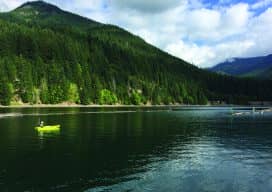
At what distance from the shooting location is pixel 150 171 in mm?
49938

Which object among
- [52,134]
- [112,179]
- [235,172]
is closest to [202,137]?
[52,134]

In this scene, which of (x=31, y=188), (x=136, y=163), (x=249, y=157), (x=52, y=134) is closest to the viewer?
(x=31, y=188)

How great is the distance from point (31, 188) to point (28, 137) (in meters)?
44.6

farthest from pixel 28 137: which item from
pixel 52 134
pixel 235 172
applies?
pixel 235 172

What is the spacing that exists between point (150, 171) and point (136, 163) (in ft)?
17.8

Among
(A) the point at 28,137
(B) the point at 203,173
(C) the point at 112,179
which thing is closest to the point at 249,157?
(B) the point at 203,173

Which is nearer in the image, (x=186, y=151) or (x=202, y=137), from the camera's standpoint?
(x=186, y=151)

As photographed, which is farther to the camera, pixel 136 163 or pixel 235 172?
pixel 136 163

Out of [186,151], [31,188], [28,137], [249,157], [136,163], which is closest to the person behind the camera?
[31,188]

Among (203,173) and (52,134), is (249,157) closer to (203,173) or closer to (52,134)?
(203,173)

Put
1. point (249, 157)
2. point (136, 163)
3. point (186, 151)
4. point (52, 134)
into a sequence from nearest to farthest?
point (136, 163), point (249, 157), point (186, 151), point (52, 134)

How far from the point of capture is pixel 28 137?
83812 mm

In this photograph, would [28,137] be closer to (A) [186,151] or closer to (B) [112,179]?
(A) [186,151]

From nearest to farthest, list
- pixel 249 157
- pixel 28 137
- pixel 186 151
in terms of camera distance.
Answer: pixel 249 157 → pixel 186 151 → pixel 28 137
